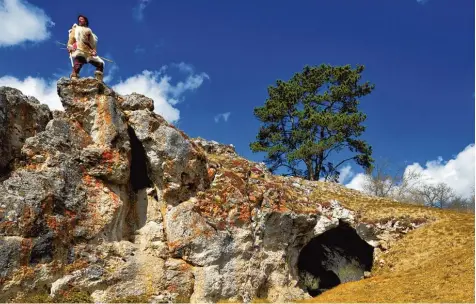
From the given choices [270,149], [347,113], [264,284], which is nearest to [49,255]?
[264,284]

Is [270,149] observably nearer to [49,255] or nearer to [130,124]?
[130,124]

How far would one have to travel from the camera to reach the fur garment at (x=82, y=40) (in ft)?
65.5

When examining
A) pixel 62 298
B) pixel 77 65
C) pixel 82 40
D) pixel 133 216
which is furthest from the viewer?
pixel 77 65

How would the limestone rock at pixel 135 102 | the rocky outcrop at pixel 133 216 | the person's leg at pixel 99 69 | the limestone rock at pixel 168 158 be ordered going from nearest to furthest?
the rocky outcrop at pixel 133 216 → the limestone rock at pixel 168 158 → the person's leg at pixel 99 69 → the limestone rock at pixel 135 102

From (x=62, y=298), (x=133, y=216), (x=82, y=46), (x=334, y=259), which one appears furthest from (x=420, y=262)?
(x=82, y=46)

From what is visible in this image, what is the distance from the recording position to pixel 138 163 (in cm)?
2080

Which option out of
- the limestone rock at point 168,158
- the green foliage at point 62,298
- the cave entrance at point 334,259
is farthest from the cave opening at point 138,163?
the cave entrance at point 334,259

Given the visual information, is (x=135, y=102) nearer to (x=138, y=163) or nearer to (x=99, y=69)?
(x=99, y=69)

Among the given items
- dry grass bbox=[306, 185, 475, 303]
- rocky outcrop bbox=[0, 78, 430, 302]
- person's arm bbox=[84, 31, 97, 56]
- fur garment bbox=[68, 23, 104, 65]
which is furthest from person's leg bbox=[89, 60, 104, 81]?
dry grass bbox=[306, 185, 475, 303]

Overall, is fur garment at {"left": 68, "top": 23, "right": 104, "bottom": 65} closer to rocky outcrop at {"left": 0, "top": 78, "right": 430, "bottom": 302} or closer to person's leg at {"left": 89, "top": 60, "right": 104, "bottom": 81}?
person's leg at {"left": 89, "top": 60, "right": 104, "bottom": 81}

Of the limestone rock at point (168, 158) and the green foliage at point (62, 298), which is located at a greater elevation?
the limestone rock at point (168, 158)

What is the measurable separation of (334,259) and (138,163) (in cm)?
1565

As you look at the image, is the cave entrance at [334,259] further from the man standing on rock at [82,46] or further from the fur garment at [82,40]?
the fur garment at [82,40]

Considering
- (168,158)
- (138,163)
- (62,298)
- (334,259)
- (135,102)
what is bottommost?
(62,298)
